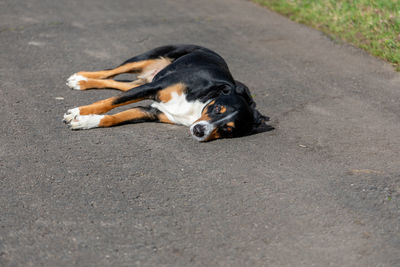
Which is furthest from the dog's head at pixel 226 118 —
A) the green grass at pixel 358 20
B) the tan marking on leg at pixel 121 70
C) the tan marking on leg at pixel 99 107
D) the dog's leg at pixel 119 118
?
the green grass at pixel 358 20

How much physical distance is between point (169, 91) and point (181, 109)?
0.77 ft

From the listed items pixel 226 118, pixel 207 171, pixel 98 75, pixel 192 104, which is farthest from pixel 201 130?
pixel 98 75

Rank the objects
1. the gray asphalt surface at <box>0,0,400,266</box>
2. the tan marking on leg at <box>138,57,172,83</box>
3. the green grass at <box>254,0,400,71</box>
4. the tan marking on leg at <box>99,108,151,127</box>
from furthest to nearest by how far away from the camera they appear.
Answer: the green grass at <box>254,0,400,71</box>, the tan marking on leg at <box>138,57,172,83</box>, the tan marking on leg at <box>99,108,151,127</box>, the gray asphalt surface at <box>0,0,400,266</box>

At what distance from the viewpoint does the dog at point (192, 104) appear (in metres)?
5.36

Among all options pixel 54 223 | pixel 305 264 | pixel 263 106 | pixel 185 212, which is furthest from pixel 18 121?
pixel 305 264

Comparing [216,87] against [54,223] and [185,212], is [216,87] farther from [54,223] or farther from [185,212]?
[54,223]

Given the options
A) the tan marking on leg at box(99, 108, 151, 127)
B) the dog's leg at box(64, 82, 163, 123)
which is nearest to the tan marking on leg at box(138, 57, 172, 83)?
the dog's leg at box(64, 82, 163, 123)

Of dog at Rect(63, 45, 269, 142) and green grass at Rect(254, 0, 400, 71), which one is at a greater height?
green grass at Rect(254, 0, 400, 71)

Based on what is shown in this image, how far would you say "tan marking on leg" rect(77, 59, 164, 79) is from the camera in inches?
258

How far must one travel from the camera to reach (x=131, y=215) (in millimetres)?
4062

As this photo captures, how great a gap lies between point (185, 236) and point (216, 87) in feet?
7.13

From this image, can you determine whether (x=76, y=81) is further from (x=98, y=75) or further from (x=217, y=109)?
(x=217, y=109)

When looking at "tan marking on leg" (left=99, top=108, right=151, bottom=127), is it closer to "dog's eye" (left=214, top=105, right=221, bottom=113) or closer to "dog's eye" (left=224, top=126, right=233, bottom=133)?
"dog's eye" (left=214, top=105, right=221, bottom=113)

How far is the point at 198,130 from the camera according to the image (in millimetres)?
5270
